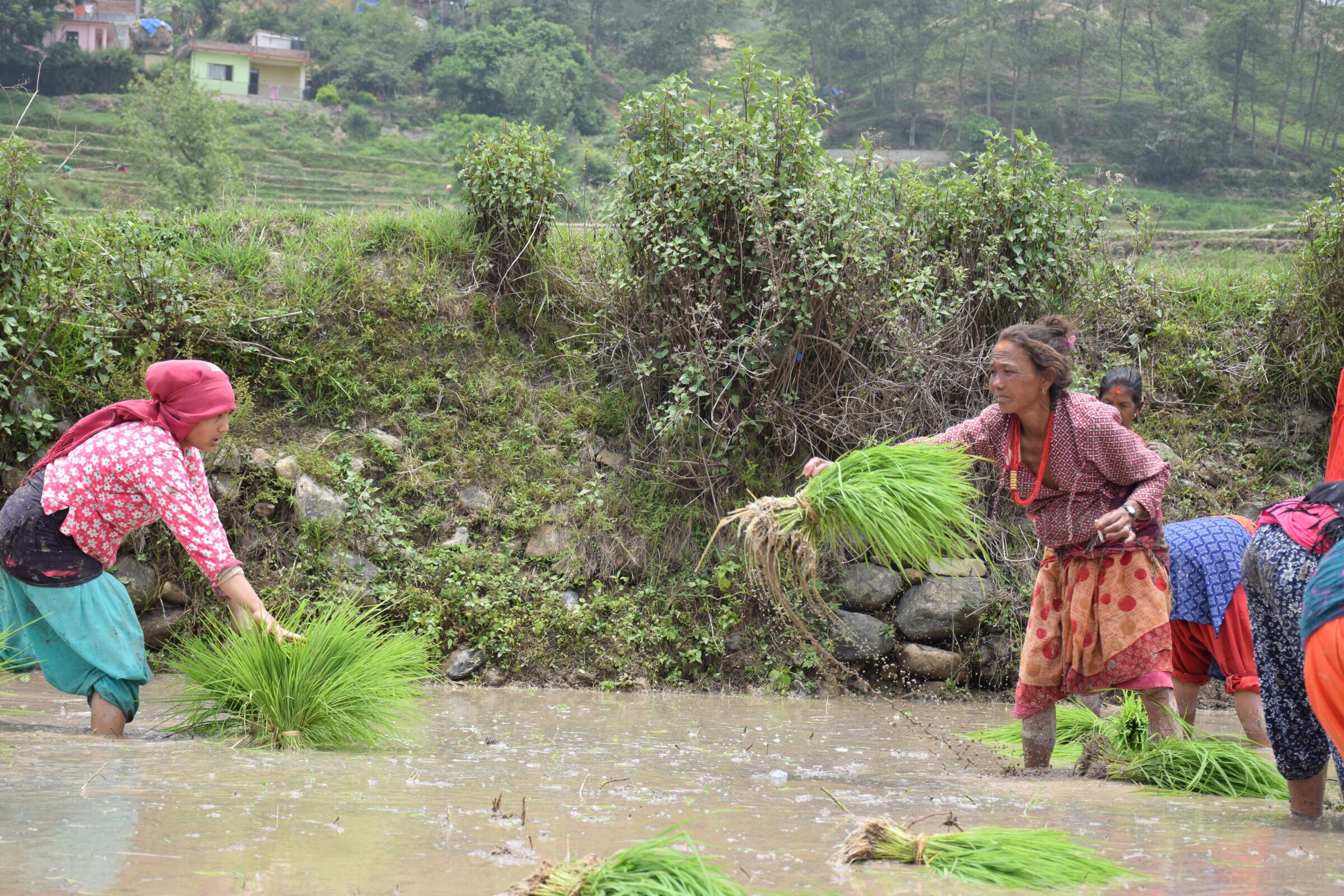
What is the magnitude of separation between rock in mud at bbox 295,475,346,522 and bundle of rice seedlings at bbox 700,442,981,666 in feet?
12.3

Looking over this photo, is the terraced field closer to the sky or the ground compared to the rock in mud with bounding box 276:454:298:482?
closer to the sky

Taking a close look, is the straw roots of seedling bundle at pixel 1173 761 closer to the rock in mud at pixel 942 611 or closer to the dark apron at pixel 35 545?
the rock in mud at pixel 942 611

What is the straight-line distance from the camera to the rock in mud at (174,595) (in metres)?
6.69

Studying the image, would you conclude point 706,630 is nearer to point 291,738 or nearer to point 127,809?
point 291,738

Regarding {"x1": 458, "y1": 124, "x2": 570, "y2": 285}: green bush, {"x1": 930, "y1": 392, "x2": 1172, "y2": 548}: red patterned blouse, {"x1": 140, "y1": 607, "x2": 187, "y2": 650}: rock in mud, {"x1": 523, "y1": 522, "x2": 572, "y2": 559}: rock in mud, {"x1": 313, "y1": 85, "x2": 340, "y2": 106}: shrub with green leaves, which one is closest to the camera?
{"x1": 930, "y1": 392, "x2": 1172, "y2": 548}: red patterned blouse

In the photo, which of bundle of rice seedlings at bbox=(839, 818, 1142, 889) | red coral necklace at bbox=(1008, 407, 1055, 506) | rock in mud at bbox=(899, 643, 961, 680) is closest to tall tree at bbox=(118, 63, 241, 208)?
rock in mud at bbox=(899, 643, 961, 680)

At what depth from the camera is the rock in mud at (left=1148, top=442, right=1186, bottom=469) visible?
780cm

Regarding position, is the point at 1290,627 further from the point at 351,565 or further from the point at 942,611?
the point at 351,565

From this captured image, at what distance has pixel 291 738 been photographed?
3.99 m

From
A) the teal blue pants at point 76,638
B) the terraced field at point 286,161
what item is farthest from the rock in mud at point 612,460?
the terraced field at point 286,161

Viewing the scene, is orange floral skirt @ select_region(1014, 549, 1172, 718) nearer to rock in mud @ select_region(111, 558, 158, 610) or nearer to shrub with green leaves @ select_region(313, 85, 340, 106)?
rock in mud @ select_region(111, 558, 158, 610)

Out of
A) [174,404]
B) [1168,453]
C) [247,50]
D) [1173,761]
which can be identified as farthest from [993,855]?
[247,50]

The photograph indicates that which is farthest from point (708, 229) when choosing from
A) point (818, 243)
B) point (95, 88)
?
point (95, 88)

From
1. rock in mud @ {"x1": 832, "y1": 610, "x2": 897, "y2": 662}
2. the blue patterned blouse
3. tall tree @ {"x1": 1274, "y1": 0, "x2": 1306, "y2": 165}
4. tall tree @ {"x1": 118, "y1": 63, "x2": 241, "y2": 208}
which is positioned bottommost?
rock in mud @ {"x1": 832, "y1": 610, "x2": 897, "y2": 662}
